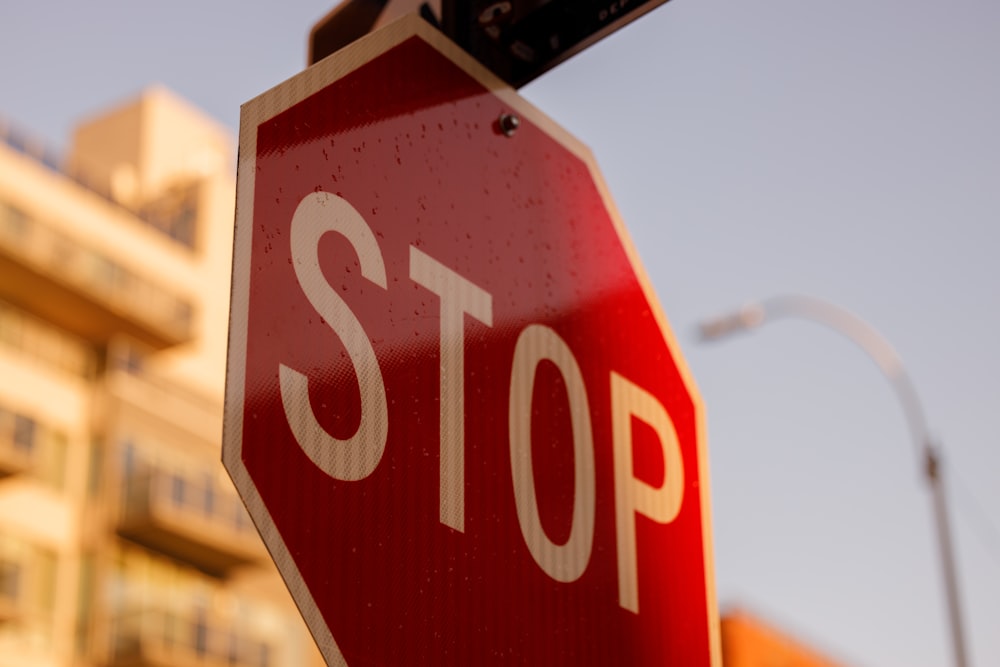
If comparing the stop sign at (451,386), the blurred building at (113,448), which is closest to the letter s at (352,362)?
the stop sign at (451,386)

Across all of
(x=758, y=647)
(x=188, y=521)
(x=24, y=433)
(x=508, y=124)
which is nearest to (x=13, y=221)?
(x=24, y=433)

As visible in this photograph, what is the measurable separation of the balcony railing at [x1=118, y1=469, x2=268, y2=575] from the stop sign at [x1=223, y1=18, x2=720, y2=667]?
23894mm

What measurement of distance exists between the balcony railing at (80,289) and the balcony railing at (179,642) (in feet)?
17.5

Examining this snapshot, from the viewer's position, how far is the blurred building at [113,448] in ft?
79.2

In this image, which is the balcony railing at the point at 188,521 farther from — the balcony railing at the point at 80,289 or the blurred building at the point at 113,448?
the balcony railing at the point at 80,289

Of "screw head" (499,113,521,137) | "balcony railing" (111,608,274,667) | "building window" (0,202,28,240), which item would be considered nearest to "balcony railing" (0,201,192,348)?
"building window" (0,202,28,240)

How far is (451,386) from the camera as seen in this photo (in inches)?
56.6

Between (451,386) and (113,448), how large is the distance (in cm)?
2532

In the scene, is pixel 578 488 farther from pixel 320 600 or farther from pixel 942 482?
pixel 942 482

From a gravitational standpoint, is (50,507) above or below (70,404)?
below

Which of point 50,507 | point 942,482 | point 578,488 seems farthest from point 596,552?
point 50,507

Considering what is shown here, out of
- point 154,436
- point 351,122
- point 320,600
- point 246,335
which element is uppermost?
point 154,436

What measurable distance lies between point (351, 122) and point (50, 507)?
82.1 feet

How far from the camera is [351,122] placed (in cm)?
142
